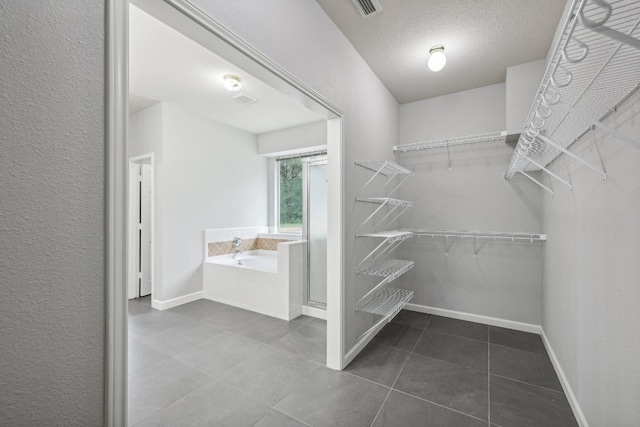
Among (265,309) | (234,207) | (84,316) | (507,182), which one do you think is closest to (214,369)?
(265,309)

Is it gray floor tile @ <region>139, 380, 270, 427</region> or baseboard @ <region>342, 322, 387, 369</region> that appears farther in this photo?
baseboard @ <region>342, 322, 387, 369</region>

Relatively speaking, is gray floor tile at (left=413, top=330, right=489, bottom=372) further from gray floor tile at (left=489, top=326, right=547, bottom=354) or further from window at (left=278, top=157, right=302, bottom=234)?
window at (left=278, top=157, right=302, bottom=234)

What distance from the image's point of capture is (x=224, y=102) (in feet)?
10.7

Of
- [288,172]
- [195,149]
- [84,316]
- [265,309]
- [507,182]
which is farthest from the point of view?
[288,172]

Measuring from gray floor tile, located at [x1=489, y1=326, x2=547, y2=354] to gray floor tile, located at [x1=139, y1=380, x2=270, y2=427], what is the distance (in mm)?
2091

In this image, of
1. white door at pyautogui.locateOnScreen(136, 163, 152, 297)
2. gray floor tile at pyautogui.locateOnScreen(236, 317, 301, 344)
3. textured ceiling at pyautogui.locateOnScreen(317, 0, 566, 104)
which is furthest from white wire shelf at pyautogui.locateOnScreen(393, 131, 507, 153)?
white door at pyautogui.locateOnScreen(136, 163, 152, 297)

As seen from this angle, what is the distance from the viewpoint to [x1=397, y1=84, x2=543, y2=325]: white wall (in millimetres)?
2654

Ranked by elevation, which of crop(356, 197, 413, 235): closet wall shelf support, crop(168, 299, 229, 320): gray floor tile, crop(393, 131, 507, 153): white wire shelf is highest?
crop(393, 131, 507, 153): white wire shelf


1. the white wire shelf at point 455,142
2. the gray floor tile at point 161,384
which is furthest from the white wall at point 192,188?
the white wire shelf at point 455,142

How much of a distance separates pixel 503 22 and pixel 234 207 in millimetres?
3688

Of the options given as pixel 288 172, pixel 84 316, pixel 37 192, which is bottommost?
pixel 84 316

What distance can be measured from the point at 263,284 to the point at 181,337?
0.95 m

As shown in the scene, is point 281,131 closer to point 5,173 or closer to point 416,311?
point 416,311

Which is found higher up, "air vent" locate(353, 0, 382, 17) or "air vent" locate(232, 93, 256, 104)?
"air vent" locate(353, 0, 382, 17)
